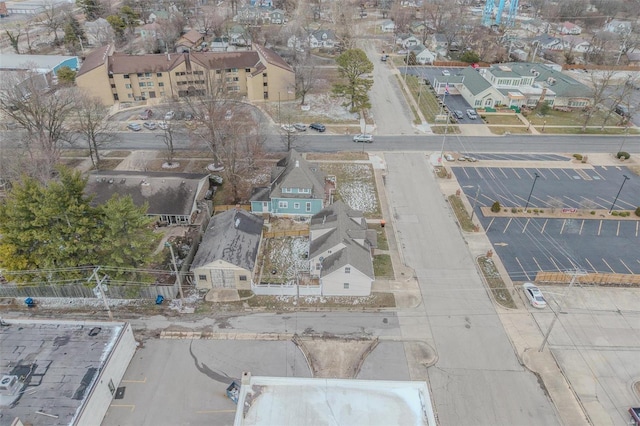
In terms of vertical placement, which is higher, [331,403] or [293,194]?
[331,403]

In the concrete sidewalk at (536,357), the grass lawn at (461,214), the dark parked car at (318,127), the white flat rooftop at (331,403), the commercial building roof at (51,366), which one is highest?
the white flat rooftop at (331,403)

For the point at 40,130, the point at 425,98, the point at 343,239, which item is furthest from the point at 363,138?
the point at 40,130

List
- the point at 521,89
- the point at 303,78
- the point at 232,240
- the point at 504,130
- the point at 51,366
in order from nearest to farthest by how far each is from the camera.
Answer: the point at 51,366 → the point at 232,240 → the point at 504,130 → the point at 303,78 → the point at 521,89

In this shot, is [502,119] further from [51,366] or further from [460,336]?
[51,366]

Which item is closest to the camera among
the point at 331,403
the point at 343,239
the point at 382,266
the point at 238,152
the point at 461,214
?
the point at 331,403

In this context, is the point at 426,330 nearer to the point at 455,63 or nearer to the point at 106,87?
the point at 106,87

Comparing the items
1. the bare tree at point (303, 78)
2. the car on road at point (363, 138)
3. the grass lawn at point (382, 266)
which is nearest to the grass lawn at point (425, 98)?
the car on road at point (363, 138)

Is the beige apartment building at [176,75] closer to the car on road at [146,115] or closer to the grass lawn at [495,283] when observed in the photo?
the car on road at [146,115]

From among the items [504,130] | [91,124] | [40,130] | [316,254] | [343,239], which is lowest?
[504,130]
